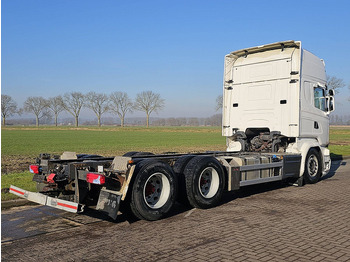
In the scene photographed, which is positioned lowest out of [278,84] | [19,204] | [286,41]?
[19,204]

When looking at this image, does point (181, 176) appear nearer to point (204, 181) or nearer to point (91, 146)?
point (204, 181)

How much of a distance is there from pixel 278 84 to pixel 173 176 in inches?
205

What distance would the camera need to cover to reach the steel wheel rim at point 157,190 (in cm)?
667

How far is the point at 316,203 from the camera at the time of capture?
26.6ft

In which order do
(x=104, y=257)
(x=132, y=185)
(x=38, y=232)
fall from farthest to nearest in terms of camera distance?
(x=132, y=185) → (x=38, y=232) → (x=104, y=257)

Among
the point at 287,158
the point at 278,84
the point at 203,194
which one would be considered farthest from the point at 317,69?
the point at 203,194

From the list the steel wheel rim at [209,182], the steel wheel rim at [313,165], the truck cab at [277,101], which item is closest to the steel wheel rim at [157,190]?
the steel wheel rim at [209,182]

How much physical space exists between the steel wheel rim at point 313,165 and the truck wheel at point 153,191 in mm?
5498

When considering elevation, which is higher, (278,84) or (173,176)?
(278,84)

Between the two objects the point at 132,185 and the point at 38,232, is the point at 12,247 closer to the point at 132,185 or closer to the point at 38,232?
the point at 38,232

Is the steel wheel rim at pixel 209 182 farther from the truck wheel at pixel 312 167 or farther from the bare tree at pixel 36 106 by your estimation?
the bare tree at pixel 36 106

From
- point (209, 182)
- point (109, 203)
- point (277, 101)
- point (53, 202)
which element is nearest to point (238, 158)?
point (209, 182)

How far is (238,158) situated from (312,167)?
364 cm

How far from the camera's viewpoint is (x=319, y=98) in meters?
11.2
